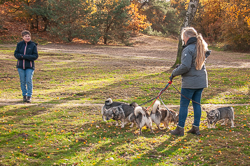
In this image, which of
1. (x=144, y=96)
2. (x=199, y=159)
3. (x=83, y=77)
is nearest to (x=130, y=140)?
(x=199, y=159)

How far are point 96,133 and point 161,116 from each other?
1.98 metres

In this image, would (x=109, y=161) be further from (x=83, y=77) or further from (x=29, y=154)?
(x=83, y=77)

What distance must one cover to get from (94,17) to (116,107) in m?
30.0

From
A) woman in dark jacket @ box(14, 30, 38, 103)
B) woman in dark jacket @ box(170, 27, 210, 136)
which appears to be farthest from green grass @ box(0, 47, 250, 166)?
woman in dark jacket @ box(170, 27, 210, 136)

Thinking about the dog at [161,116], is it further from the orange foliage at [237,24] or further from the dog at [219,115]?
the orange foliage at [237,24]

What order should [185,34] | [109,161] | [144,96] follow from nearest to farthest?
1. [109,161]
2. [185,34]
3. [144,96]

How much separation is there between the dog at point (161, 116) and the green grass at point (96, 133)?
356mm

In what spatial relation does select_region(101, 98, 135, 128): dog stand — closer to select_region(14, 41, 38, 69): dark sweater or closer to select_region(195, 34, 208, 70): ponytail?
select_region(195, 34, 208, 70): ponytail

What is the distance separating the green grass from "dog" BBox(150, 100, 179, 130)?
1.17 feet

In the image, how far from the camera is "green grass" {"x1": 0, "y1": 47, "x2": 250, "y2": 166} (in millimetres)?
5223

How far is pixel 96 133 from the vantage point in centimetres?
666

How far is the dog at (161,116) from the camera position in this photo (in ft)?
22.9

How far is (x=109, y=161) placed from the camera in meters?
5.09

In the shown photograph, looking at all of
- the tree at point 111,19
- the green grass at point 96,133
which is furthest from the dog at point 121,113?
the tree at point 111,19
